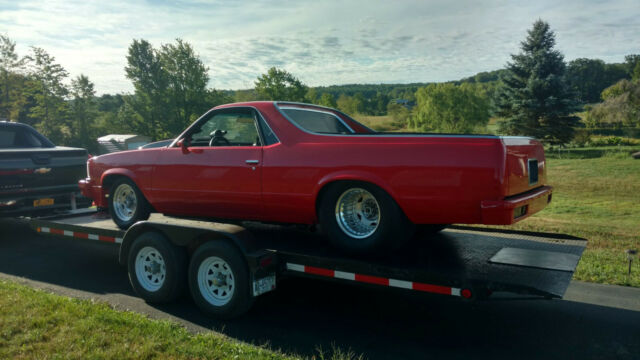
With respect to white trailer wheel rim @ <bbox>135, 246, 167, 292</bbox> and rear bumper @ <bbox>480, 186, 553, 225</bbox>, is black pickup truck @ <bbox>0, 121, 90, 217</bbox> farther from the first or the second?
rear bumper @ <bbox>480, 186, 553, 225</bbox>

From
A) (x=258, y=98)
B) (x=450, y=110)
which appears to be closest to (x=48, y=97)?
(x=258, y=98)

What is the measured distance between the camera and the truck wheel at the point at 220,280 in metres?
4.56

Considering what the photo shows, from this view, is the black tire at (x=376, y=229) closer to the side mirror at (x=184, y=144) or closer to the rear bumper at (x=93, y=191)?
the side mirror at (x=184, y=144)

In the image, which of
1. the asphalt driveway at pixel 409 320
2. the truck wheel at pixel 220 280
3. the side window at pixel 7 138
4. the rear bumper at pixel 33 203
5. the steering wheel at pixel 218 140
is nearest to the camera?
the asphalt driveway at pixel 409 320

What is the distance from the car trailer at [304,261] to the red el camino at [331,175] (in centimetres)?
27

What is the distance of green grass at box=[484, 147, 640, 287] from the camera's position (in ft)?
21.4

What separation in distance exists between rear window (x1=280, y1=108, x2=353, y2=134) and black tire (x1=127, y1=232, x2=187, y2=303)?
1803 mm

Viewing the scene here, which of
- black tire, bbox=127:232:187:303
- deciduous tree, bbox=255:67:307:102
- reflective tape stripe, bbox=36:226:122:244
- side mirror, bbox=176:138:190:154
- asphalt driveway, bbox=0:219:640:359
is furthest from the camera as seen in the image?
deciduous tree, bbox=255:67:307:102

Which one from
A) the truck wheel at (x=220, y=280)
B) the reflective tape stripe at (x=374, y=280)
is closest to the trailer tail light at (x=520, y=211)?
the reflective tape stripe at (x=374, y=280)

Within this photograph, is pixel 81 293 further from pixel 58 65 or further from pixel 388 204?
pixel 58 65

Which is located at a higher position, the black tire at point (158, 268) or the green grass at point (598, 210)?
the black tire at point (158, 268)

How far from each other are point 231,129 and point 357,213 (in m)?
1.82

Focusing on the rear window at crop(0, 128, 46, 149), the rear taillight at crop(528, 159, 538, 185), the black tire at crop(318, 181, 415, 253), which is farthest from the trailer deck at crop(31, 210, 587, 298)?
the rear window at crop(0, 128, 46, 149)

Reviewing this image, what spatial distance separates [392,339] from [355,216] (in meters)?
1.10
